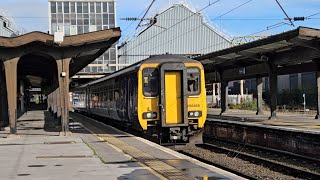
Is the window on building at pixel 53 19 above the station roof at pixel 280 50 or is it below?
above

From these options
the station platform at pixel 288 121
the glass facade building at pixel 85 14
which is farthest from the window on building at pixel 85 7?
the station platform at pixel 288 121

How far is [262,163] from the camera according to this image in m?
14.5

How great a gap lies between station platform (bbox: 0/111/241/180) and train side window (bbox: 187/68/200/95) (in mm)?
2668

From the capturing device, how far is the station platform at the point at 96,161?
917 centimetres

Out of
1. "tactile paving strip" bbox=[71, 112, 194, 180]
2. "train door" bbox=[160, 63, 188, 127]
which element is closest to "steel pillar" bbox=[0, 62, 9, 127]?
"train door" bbox=[160, 63, 188, 127]

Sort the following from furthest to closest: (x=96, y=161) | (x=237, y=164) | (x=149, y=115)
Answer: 1. (x=149, y=115)
2. (x=237, y=164)
3. (x=96, y=161)

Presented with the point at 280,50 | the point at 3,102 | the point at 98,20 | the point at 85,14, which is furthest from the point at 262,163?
the point at 85,14

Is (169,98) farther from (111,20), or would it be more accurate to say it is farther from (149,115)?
(111,20)

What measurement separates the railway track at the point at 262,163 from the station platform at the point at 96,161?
1.81 metres

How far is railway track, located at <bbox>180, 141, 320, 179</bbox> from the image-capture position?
39.8 feet

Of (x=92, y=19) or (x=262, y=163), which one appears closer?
(x=262, y=163)

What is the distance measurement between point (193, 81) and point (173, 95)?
0.88m

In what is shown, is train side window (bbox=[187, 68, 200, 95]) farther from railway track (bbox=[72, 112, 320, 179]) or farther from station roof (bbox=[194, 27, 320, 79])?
station roof (bbox=[194, 27, 320, 79])

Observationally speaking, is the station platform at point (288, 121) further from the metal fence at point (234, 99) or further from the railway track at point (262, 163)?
the metal fence at point (234, 99)
